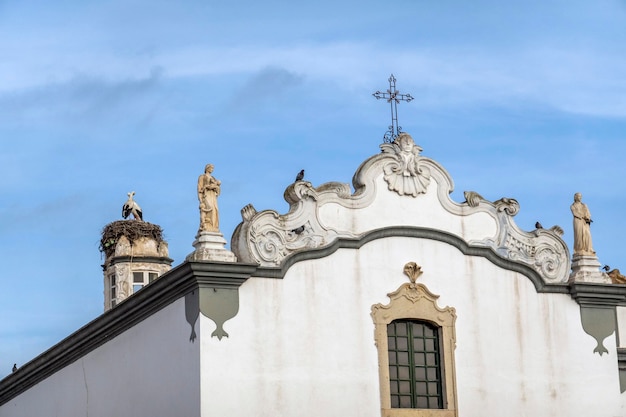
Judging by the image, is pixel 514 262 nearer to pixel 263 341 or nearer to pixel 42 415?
pixel 263 341

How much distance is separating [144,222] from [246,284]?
556 inches

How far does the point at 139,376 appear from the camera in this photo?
83.9 feet

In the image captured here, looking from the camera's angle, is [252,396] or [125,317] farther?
[125,317]

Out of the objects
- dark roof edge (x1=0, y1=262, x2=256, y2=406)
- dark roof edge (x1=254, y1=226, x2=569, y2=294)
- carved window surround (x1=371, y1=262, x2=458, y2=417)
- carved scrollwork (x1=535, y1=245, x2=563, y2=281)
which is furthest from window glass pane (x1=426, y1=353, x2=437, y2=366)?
dark roof edge (x1=0, y1=262, x2=256, y2=406)

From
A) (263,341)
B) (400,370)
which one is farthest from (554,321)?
(263,341)

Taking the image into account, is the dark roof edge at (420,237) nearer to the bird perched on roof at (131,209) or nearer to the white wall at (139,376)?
the white wall at (139,376)

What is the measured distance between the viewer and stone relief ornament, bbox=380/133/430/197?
998 inches

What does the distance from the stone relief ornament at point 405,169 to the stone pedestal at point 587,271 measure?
3.34 metres

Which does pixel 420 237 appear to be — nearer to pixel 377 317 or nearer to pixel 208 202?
pixel 377 317

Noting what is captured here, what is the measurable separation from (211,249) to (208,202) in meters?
0.85

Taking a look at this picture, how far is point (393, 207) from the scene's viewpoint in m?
25.2

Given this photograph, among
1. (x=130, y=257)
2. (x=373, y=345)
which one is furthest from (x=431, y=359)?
(x=130, y=257)

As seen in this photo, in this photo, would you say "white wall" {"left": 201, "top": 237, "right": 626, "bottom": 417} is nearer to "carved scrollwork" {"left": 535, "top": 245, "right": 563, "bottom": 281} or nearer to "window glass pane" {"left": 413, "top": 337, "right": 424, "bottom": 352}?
"carved scrollwork" {"left": 535, "top": 245, "right": 563, "bottom": 281}

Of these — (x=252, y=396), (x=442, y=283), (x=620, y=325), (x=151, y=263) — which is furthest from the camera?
(x=151, y=263)
